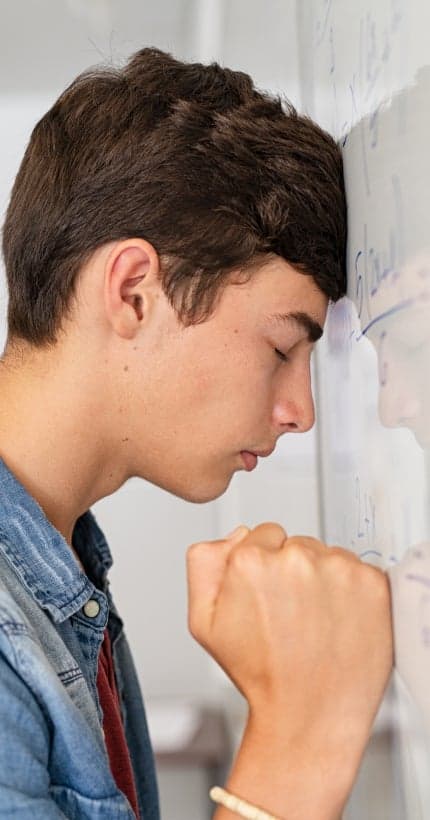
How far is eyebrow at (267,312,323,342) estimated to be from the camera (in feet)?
2.74

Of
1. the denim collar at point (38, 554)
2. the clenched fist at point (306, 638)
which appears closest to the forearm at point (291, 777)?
the clenched fist at point (306, 638)

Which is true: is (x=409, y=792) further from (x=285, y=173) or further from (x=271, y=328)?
(x=285, y=173)

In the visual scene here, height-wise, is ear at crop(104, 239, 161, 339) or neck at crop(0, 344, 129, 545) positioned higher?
ear at crop(104, 239, 161, 339)

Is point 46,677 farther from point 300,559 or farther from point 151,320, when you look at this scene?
point 151,320

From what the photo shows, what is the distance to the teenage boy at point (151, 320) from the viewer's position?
81cm

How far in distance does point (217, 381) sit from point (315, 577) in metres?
0.23

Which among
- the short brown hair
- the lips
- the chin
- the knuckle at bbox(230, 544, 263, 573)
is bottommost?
the knuckle at bbox(230, 544, 263, 573)

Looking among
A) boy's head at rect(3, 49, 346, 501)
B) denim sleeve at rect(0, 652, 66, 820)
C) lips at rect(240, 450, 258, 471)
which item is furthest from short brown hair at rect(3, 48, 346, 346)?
denim sleeve at rect(0, 652, 66, 820)

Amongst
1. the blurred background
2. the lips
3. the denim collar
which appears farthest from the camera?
the blurred background

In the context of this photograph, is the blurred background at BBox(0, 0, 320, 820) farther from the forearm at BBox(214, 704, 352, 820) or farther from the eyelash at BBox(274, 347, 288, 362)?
the forearm at BBox(214, 704, 352, 820)

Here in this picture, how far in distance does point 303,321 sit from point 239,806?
0.39m

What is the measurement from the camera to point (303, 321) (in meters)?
0.85

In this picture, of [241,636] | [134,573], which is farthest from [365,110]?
[134,573]

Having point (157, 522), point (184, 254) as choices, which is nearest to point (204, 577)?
point (184, 254)
